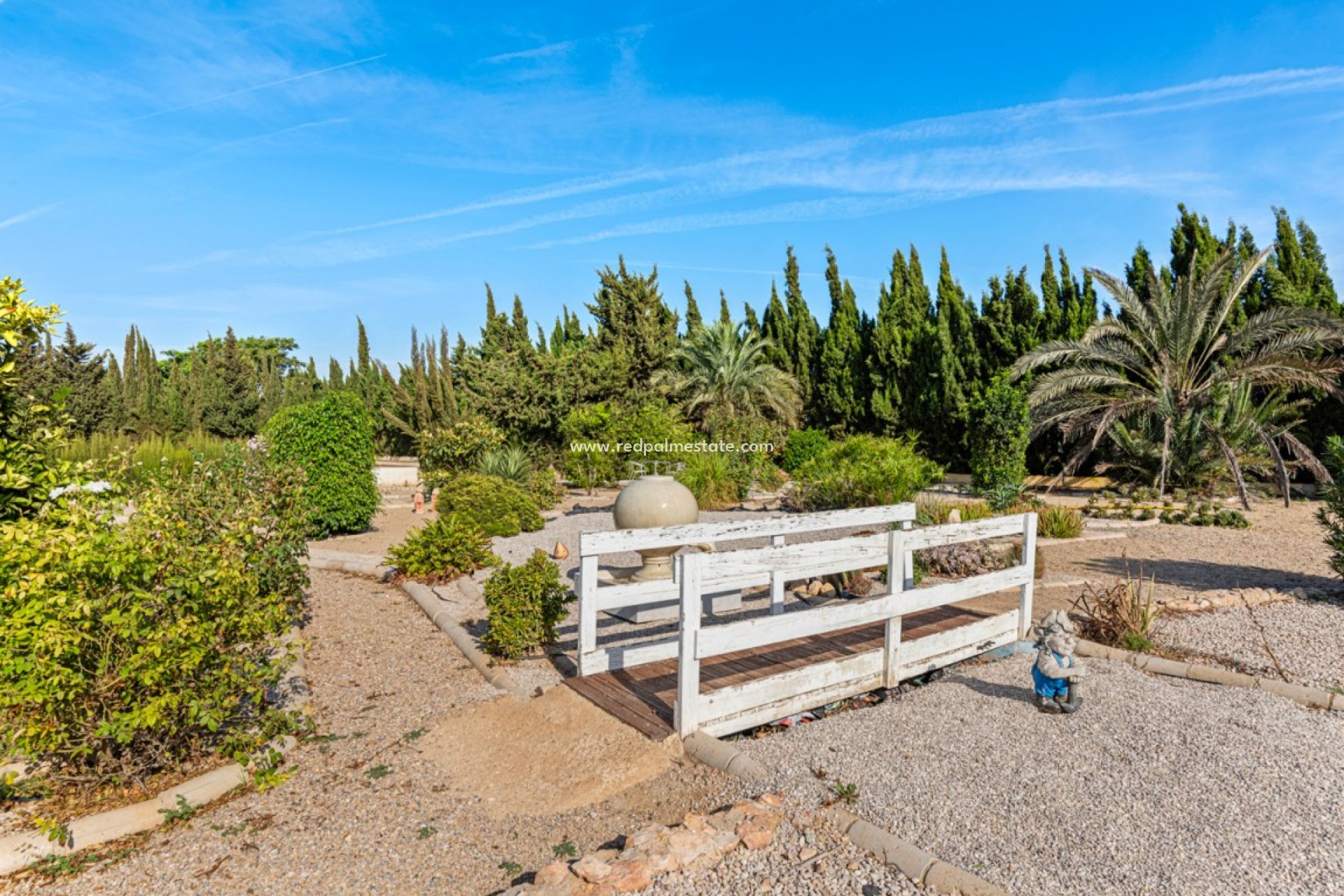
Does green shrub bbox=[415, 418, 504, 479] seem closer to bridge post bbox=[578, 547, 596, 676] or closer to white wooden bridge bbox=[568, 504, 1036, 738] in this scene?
white wooden bridge bbox=[568, 504, 1036, 738]

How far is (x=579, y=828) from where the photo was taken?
3.25m

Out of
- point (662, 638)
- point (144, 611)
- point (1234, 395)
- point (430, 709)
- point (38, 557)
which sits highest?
point (1234, 395)

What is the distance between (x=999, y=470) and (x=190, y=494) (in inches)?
468

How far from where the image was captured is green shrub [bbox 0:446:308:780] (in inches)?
125

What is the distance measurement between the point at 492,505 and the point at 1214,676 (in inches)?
350

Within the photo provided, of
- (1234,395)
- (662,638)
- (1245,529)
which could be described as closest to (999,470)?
(1245,529)

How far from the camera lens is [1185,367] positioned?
48.0 ft

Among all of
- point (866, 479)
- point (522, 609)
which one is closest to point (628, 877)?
point (522, 609)

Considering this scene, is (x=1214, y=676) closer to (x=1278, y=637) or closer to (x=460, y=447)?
(x=1278, y=637)

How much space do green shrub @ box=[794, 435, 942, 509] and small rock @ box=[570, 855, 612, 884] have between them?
9.11m

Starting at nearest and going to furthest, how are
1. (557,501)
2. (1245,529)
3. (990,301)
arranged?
(1245,529)
(557,501)
(990,301)

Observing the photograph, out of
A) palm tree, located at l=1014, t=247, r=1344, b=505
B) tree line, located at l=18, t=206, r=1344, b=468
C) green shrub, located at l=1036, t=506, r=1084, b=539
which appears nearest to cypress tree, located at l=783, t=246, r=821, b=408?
tree line, located at l=18, t=206, r=1344, b=468

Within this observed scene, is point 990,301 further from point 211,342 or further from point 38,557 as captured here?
point 211,342

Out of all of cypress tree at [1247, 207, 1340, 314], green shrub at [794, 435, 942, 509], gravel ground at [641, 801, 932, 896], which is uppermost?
cypress tree at [1247, 207, 1340, 314]
